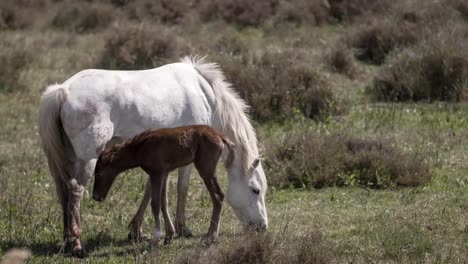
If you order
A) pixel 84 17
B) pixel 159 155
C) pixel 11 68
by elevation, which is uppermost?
pixel 159 155

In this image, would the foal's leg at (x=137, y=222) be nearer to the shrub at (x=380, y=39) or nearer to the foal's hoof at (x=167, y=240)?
the foal's hoof at (x=167, y=240)

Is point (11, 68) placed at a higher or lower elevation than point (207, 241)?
lower

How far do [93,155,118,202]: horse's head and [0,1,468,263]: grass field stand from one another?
0.50 meters

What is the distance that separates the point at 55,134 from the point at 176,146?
1.02 m

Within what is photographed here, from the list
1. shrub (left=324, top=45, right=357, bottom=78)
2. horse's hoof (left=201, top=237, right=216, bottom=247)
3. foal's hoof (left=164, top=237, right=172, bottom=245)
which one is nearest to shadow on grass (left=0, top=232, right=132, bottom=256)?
foal's hoof (left=164, top=237, right=172, bottom=245)

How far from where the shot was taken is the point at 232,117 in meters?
7.39

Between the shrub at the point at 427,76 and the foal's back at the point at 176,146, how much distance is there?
23.2 feet

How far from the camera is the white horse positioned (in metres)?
6.59

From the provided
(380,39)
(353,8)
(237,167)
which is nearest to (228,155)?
(237,167)

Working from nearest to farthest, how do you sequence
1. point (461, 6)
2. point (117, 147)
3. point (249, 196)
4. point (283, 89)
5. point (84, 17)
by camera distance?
point (117, 147), point (249, 196), point (283, 89), point (461, 6), point (84, 17)

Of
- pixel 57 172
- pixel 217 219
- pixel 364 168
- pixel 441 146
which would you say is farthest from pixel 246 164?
pixel 441 146

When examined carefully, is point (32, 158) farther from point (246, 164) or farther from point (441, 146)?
point (441, 146)

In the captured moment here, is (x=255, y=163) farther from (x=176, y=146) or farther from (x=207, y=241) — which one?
(x=176, y=146)

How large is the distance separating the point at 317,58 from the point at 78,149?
10222mm
